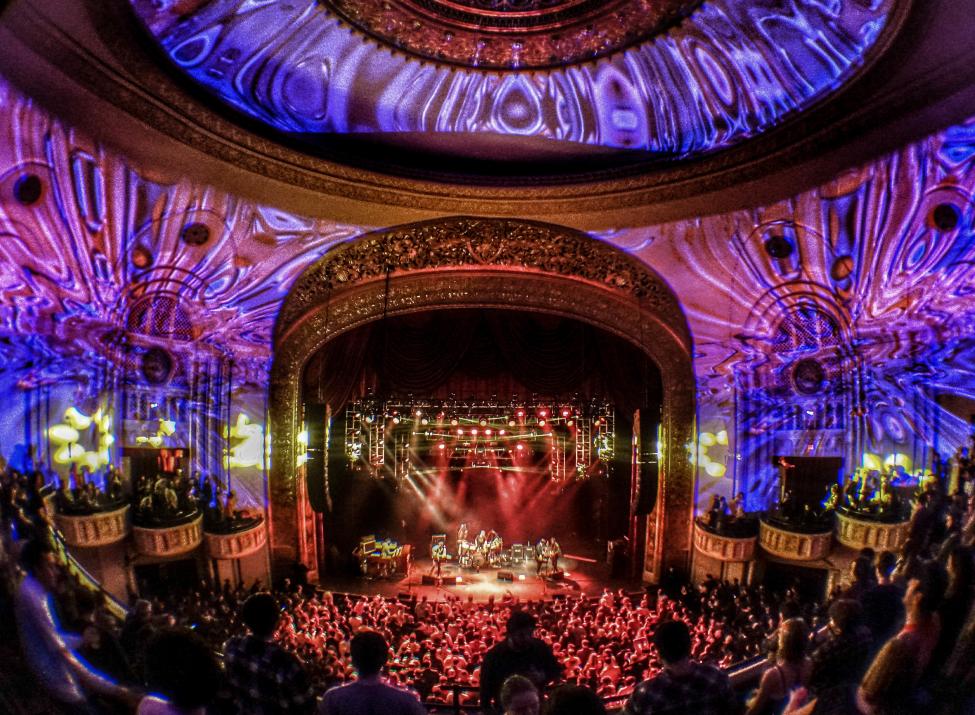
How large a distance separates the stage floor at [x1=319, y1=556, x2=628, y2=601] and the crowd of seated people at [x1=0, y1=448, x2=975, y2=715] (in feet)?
6.89

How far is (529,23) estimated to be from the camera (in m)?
5.65

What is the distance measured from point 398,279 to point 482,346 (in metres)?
2.08

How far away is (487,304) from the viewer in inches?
412

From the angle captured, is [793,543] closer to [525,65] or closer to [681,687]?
[525,65]

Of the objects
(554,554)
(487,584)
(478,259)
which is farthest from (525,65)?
(554,554)

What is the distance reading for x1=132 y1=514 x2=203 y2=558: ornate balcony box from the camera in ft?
27.9

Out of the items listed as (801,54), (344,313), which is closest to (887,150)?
(801,54)

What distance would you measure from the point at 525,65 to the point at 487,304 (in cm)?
467

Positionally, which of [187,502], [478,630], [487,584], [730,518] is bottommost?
[487,584]

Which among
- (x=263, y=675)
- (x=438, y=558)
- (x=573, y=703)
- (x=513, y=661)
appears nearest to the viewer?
(x=573, y=703)

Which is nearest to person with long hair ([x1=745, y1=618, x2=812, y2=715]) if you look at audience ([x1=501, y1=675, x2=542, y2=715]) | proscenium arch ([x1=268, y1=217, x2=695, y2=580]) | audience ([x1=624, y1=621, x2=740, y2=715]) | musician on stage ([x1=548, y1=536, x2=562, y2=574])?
audience ([x1=624, y1=621, x2=740, y2=715])

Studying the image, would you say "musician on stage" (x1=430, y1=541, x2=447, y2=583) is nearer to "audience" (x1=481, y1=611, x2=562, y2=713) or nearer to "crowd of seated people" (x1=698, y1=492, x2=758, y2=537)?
"crowd of seated people" (x1=698, y1=492, x2=758, y2=537)

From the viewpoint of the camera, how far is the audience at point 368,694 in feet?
7.48

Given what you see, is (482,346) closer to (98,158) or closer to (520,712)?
(98,158)
